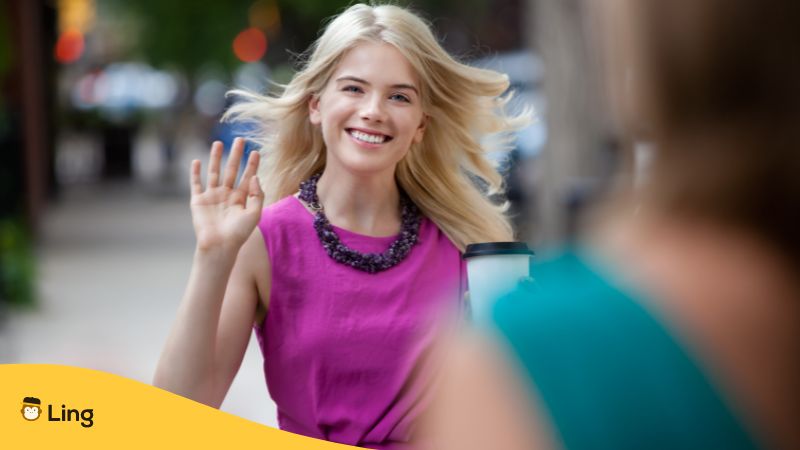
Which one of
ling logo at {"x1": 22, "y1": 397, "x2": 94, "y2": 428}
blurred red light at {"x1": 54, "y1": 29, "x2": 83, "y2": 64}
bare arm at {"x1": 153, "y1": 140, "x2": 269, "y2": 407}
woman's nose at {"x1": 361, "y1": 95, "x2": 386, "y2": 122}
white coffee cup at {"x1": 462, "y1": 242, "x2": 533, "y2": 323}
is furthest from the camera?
blurred red light at {"x1": 54, "y1": 29, "x2": 83, "y2": 64}

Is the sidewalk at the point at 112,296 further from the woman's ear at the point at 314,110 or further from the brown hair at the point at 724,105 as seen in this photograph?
the brown hair at the point at 724,105

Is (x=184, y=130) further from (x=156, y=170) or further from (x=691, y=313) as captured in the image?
(x=691, y=313)

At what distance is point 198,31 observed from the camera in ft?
61.1

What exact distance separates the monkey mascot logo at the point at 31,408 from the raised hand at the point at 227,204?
540mm

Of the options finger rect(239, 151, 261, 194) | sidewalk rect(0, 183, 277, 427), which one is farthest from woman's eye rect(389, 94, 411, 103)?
sidewalk rect(0, 183, 277, 427)

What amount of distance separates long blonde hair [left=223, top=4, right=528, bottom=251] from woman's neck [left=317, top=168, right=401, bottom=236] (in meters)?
0.10

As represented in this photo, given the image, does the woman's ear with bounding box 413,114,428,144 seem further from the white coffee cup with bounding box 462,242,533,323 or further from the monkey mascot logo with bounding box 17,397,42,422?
the monkey mascot logo with bounding box 17,397,42,422

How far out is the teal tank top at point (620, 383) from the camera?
3.43 ft

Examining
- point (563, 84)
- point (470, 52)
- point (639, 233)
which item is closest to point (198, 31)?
point (563, 84)

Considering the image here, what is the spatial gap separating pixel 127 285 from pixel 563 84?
4.69 m

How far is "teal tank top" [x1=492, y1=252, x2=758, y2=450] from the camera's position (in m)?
1.04

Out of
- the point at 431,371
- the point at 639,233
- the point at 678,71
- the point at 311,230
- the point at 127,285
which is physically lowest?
the point at 127,285

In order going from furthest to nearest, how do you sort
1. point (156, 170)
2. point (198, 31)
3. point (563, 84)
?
1. point (156, 170)
2. point (198, 31)
3. point (563, 84)

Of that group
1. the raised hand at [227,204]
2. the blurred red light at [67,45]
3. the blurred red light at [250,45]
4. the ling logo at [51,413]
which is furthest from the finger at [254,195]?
the blurred red light at [67,45]
